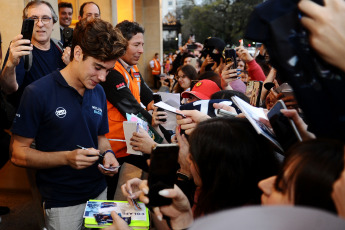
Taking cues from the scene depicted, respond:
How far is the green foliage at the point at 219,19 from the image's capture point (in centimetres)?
5019

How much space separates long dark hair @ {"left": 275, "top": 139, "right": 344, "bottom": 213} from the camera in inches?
36.4

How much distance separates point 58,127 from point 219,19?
185ft

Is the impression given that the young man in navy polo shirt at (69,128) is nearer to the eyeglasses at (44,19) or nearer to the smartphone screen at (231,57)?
the eyeglasses at (44,19)

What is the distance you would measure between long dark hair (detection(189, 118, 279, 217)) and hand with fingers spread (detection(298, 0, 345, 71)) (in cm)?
73

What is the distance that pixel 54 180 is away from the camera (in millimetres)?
2248

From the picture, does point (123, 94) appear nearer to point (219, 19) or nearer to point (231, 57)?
point (231, 57)

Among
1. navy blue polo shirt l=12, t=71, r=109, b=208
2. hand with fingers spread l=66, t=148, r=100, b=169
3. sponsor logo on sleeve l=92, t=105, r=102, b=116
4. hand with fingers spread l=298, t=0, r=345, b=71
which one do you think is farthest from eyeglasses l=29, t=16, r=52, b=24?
hand with fingers spread l=298, t=0, r=345, b=71

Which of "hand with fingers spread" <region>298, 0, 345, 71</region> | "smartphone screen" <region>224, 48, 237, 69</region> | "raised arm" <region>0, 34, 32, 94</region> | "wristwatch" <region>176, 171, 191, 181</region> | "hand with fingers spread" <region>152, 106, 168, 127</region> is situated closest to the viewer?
"hand with fingers spread" <region>298, 0, 345, 71</region>

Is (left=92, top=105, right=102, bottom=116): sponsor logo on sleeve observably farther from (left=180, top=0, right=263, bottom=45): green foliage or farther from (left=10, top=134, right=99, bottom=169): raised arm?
(left=180, top=0, right=263, bottom=45): green foliage

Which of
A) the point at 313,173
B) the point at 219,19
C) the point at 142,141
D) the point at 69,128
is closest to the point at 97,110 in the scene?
the point at 69,128

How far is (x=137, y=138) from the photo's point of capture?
264 cm

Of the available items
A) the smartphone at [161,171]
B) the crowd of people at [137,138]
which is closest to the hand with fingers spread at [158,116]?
the crowd of people at [137,138]

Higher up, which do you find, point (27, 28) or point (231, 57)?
point (27, 28)

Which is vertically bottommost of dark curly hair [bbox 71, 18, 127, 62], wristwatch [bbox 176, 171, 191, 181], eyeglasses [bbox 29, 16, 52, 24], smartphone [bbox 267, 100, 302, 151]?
wristwatch [bbox 176, 171, 191, 181]
